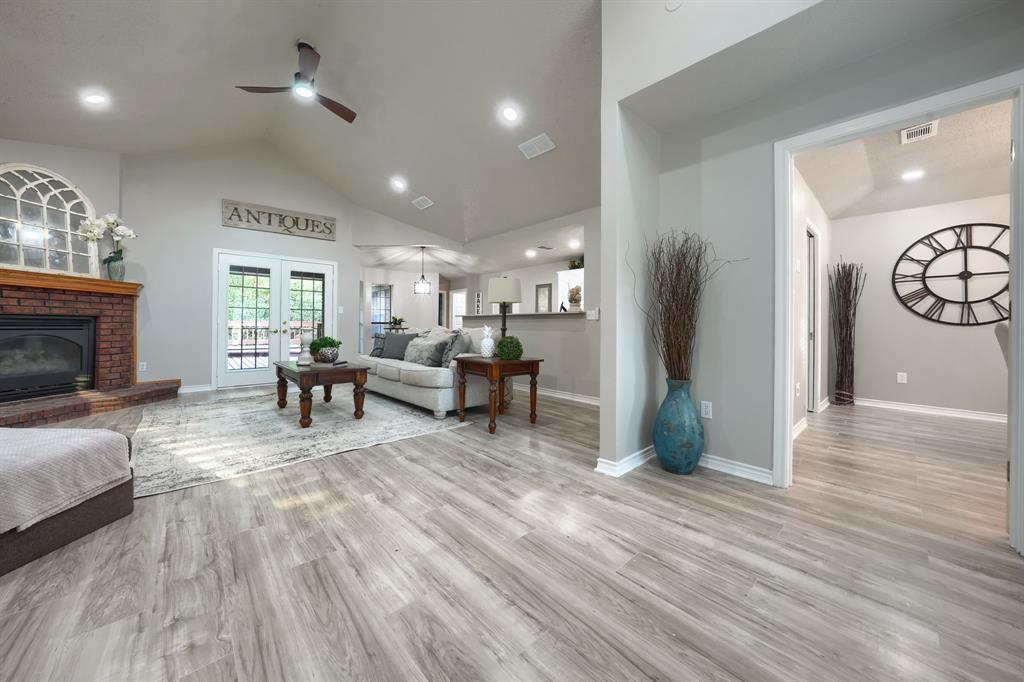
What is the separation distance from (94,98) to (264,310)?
2.83m

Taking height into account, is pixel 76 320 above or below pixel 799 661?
above

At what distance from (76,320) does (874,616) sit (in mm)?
6585

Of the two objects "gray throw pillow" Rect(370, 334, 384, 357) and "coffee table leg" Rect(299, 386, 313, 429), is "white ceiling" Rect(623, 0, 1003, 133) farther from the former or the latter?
"gray throw pillow" Rect(370, 334, 384, 357)

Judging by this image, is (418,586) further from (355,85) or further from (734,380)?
(355,85)

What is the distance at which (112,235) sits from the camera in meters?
4.31

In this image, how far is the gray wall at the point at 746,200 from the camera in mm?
1897

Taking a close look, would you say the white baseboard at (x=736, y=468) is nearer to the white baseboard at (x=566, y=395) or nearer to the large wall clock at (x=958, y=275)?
the white baseboard at (x=566, y=395)

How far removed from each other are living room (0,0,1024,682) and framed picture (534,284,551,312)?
2.83 meters

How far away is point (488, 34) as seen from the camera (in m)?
2.92

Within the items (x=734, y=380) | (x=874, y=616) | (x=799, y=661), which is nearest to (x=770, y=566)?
(x=874, y=616)

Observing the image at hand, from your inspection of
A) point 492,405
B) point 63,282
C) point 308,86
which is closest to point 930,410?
point 492,405

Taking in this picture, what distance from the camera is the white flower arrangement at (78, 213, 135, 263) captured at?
4055 mm

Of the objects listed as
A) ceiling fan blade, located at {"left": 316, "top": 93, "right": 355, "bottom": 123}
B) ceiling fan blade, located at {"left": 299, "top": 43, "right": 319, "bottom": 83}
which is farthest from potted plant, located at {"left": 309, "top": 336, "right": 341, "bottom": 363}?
ceiling fan blade, located at {"left": 299, "top": 43, "right": 319, "bottom": 83}

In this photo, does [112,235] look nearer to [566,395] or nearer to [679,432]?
[566,395]
